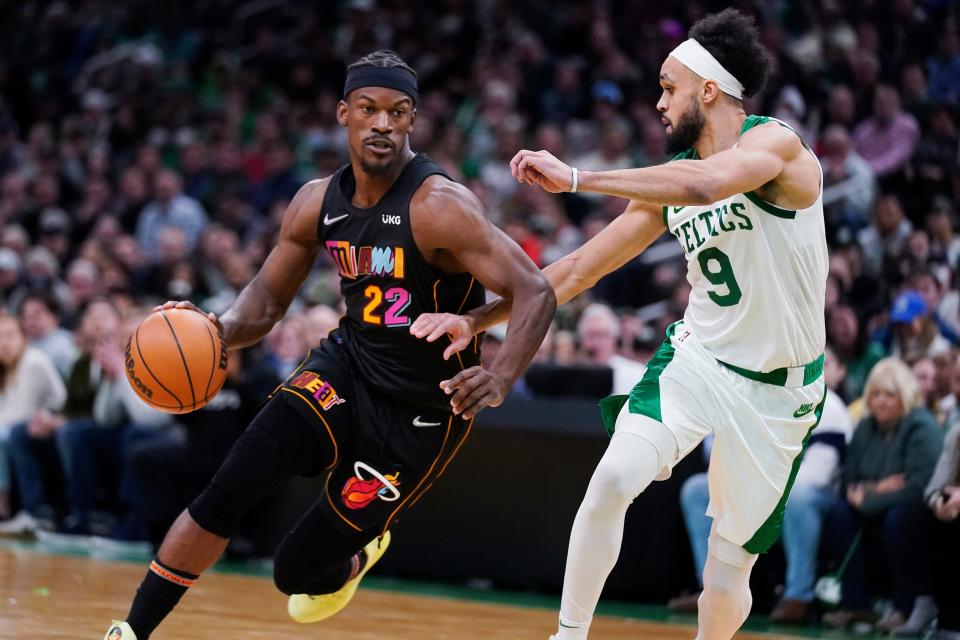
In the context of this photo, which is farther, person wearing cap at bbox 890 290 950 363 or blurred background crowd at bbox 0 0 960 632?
person wearing cap at bbox 890 290 950 363

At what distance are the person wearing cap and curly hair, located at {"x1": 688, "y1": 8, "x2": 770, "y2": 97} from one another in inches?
182

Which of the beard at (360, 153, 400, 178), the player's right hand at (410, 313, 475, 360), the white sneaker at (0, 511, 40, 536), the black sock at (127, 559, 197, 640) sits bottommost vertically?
the white sneaker at (0, 511, 40, 536)

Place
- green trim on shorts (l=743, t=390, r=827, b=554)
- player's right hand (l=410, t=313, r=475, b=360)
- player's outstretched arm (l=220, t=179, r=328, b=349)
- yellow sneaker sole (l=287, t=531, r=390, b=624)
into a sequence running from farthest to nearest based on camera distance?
1. yellow sneaker sole (l=287, t=531, r=390, b=624)
2. player's outstretched arm (l=220, t=179, r=328, b=349)
3. green trim on shorts (l=743, t=390, r=827, b=554)
4. player's right hand (l=410, t=313, r=475, b=360)

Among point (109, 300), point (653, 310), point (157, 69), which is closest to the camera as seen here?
point (653, 310)

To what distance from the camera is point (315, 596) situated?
6.29 meters

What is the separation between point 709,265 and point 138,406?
6.77 m

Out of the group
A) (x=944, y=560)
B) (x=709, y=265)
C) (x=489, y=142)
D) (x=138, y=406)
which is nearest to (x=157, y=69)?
(x=489, y=142)

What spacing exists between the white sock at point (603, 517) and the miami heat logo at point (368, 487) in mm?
860

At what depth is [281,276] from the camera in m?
5.86

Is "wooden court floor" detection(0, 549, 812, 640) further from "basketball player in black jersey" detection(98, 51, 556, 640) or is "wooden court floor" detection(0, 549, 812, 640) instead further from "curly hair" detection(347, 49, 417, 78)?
Result: "curly hair" detection(347, 49, 417, 78)

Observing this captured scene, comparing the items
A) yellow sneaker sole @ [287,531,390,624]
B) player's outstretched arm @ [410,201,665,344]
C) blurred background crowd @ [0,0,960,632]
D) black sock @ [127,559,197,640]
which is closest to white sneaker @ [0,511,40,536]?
blurred background crowd @ [0,0,960,632]

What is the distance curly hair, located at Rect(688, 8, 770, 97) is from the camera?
5.25 meters

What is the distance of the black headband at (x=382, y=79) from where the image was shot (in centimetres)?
549

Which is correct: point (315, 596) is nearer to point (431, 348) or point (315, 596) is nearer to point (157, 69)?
point (431, 348)
